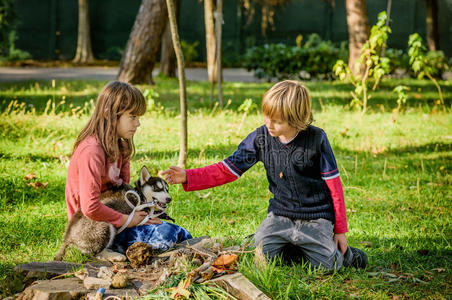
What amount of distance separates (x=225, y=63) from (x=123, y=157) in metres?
19.1

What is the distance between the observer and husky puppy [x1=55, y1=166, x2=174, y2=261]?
10.5 ft

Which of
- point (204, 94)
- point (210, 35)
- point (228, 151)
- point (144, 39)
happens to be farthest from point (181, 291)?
point (210, 35)

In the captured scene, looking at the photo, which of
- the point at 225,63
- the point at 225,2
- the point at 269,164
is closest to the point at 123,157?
the point at 269,164

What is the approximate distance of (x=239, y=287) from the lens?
261 cm

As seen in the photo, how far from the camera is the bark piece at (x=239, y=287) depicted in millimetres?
2570

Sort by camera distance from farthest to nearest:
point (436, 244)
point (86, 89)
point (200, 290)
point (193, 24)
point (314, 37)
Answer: point (193, 24)
point (314, 37)
point (86, 89)
point (436, 244)
point (200, 290)

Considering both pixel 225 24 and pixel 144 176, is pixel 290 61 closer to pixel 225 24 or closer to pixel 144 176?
pixel 225 24

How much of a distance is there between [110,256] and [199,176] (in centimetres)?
79

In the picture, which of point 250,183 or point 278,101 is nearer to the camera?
point 278,101

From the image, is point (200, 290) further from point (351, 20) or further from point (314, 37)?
point (314, 37)

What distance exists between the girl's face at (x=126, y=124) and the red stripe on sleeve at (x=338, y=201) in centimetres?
135

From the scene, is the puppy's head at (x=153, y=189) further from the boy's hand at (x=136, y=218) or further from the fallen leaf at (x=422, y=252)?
the fallen leaf at (x=422, y=252)

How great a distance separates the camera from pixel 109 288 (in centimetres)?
273

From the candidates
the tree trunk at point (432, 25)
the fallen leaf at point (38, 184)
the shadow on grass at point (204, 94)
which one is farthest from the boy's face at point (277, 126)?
the tree trunk at point (432, 25)
